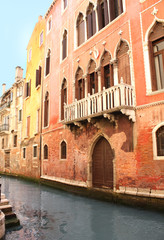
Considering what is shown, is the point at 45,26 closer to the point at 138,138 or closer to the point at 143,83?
the point at 143,83

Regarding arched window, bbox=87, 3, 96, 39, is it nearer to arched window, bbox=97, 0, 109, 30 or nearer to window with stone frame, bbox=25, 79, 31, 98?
arched window, bbox=97, 0, 109, 30

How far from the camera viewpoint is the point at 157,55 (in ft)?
23.8

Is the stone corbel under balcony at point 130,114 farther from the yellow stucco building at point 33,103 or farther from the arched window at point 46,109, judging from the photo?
the yellow stucco building at point 33,103

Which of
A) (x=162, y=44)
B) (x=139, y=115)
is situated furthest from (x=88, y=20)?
(x=139, y=115)

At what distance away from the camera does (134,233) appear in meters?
4.84

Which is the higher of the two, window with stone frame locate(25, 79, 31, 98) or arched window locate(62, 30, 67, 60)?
arched window locate(62, 30, 67, 60)

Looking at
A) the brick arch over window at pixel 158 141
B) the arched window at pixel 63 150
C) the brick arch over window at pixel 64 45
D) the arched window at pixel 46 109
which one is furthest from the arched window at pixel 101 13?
the arched window at pixel 46 109

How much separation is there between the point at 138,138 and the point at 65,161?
212 inches

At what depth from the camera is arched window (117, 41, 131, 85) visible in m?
8.17

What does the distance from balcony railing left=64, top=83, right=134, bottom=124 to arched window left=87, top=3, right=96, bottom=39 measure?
154 inches

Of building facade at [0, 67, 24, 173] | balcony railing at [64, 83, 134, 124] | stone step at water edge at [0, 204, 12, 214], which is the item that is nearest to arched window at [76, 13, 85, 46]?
balcony railing at [64, 83, 134, 124]

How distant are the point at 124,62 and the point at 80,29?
483cm

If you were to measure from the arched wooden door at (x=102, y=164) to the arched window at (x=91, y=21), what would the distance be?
5535mm

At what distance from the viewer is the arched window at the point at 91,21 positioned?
10364 millimetres
